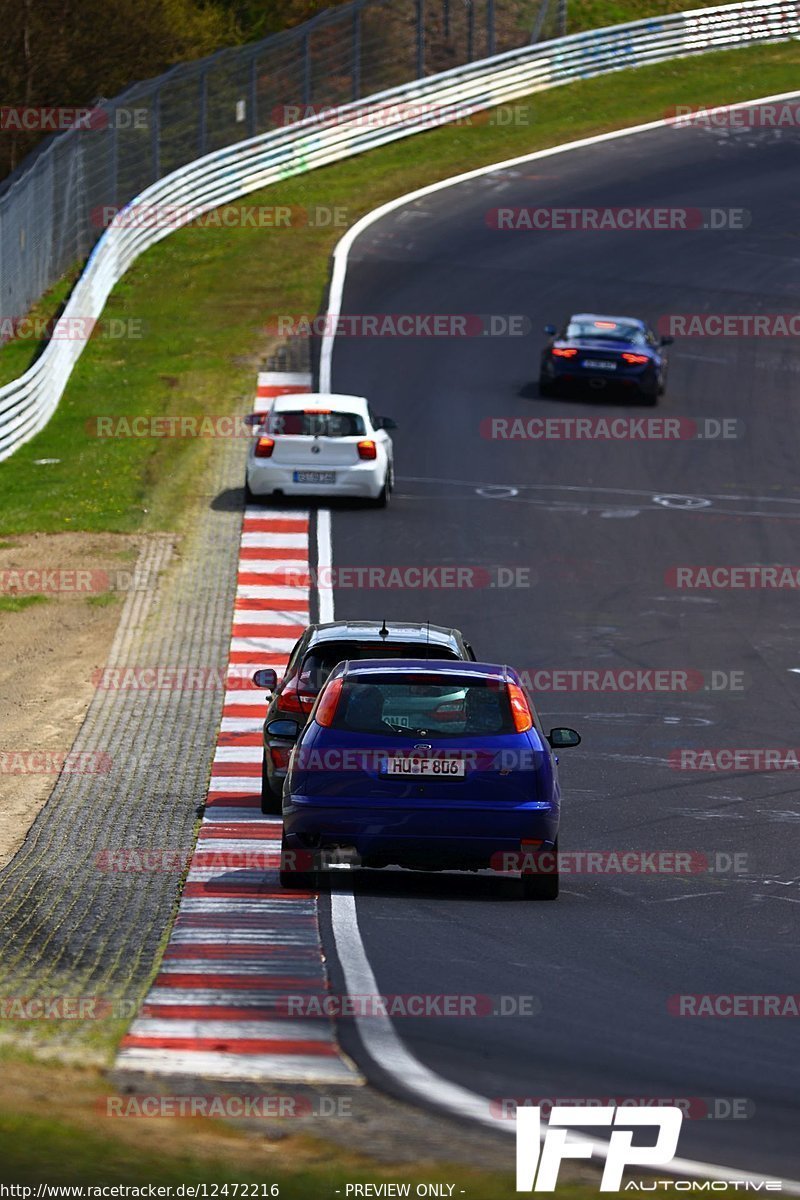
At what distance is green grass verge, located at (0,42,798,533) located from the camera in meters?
29.2

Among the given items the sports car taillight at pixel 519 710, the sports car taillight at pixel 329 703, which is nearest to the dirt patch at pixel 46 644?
the sports car taillight at pixel 329 703

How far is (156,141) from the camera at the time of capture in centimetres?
4528

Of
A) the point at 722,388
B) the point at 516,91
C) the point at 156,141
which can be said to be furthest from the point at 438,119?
the point at 722,388

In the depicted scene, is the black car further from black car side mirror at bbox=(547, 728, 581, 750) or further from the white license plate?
the white license plate

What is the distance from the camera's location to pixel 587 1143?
680cm

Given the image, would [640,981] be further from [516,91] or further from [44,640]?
[516,91]

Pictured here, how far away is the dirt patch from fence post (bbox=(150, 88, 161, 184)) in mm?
20693

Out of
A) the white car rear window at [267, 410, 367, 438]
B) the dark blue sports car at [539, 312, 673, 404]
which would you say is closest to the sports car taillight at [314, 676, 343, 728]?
the white car rear window at [267, 410, 367, 438]

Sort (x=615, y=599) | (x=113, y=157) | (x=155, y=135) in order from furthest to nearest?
(x=155, y=135)
(x=113, y=157)
(x=615, y=599)

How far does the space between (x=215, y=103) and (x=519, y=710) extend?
3784cm

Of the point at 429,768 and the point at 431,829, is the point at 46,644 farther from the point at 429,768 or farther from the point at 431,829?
the point at 431,829

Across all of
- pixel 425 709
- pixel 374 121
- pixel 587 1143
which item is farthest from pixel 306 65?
pixel 587 1143

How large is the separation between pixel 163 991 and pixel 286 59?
4358 centimetres

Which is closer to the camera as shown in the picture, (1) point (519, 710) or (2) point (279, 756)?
(1) point (519, 710)
